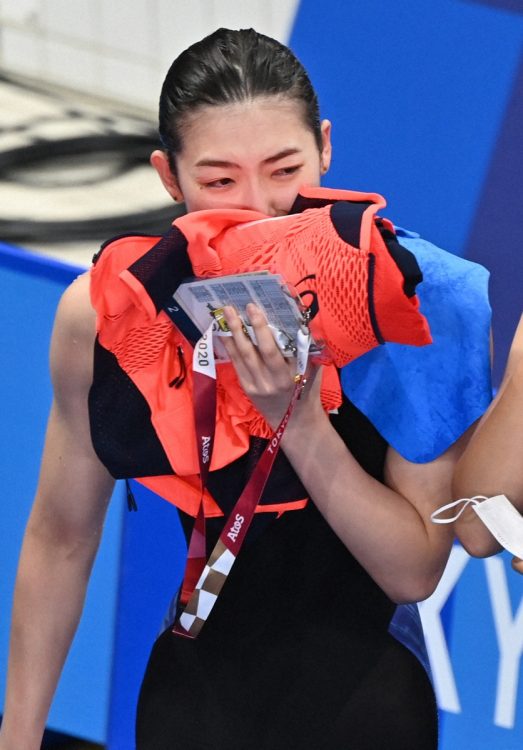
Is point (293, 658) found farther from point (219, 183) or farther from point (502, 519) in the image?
point (219, 183)

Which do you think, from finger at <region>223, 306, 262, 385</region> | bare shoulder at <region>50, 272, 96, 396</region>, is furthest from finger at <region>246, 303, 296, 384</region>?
bare shoulder at <region>50, 272, 96, 396</region>

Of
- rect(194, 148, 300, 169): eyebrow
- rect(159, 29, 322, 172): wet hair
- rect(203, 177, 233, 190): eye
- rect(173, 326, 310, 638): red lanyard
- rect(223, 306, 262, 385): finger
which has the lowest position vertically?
rect(173, 326, 310, 638): red lanyard

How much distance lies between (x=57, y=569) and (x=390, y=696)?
0.43 m

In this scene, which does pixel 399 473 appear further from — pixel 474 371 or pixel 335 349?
pixel 335 349

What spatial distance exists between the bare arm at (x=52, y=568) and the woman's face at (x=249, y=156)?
0.30 m

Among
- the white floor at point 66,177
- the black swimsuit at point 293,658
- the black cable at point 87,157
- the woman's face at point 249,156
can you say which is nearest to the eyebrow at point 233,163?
the woman's face at point 249,156

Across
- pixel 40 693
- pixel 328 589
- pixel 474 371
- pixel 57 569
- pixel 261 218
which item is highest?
pixel 261 218

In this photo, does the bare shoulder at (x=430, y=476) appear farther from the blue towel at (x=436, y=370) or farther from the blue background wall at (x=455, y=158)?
the blue background wall at (x=455, y=158)

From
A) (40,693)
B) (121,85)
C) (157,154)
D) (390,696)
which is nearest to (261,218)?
(157,154)

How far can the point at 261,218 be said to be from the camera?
1263mm

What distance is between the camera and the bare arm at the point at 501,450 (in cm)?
126

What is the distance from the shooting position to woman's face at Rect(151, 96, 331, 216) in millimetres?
1353

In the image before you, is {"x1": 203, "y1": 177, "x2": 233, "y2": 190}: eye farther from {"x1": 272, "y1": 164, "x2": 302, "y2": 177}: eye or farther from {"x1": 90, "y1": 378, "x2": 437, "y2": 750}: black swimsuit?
{"x1": 90, "y1": 378, "x2": 437, "y2": 750}: black swimsuit

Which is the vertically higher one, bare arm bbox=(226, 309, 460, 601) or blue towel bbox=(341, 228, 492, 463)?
blue towel bbox=(341, 228, 492, 463)
